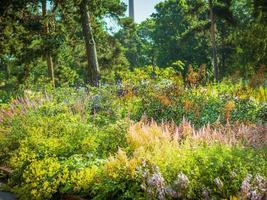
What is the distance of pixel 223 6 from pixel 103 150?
28.0 metres

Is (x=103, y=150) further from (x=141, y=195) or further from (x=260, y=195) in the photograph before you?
(x=260, y=195)

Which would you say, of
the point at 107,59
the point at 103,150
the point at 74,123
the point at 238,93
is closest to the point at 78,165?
the point at 103,150

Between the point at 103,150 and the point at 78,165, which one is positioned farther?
the point at 103,150

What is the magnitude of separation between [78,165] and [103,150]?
2.74 ft

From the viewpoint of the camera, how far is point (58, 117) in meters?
9.82

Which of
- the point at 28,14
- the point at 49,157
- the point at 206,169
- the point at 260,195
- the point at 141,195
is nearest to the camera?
the point at 260,195

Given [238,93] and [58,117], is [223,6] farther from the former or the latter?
[58,117]

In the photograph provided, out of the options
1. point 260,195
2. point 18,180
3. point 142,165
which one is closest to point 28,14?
point 18,180

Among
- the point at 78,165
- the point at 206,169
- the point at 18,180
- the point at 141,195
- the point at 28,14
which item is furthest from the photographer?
the point at 28,14

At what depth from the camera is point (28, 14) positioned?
24.6 m

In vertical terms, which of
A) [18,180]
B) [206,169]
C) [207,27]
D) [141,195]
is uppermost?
[207,27]

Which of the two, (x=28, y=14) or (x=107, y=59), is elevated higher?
(x=28, y=14)

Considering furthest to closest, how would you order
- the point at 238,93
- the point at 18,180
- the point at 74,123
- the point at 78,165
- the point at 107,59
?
the point at 107,59, the point at 238,93, the point at 74,123, the point at 18,180, the point at 78,165

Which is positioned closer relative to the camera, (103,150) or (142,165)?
(142,165)
